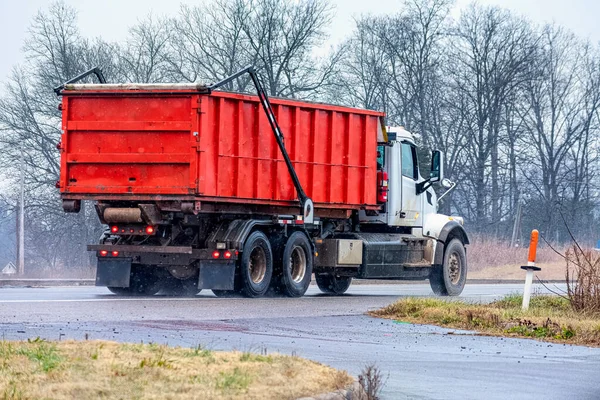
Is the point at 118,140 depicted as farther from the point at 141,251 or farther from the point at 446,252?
the point at 446,252

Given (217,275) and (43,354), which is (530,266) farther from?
(43,354)

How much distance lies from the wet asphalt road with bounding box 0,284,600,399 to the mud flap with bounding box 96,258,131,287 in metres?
1.55

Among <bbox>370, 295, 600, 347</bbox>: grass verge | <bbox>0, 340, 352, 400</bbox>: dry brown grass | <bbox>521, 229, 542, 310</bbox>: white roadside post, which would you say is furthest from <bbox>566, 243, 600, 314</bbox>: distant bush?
<bbox>0, 340, 352, 400</bbox>: dry brown grass

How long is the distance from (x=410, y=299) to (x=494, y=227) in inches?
1911

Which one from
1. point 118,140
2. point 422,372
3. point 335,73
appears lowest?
point 422,372

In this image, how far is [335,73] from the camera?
53.6 m

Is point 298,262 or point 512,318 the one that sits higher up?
point 298,262

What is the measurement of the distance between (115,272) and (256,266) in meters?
2.29

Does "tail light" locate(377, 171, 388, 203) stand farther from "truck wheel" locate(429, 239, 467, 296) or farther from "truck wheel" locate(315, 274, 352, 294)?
"truck wheel" locate(429, 239, 467, 296)

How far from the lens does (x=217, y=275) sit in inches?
724

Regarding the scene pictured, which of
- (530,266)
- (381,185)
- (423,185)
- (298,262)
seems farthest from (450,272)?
(530,266)

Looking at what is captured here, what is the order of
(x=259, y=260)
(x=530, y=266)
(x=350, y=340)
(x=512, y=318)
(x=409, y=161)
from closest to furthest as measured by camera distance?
1. (x=350, y=340)
2. (x=512, y=318)
3. (x=530, y=266)
4. (x=259, y=260)
5. (x=409, y=161)

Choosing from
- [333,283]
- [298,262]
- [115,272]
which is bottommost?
[333,283]

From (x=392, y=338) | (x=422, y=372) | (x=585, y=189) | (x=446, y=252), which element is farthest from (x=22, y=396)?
(x=585, y=189)
